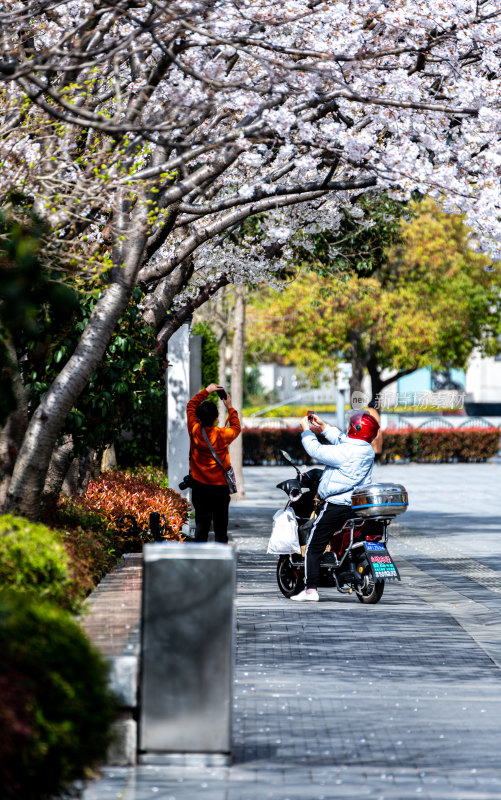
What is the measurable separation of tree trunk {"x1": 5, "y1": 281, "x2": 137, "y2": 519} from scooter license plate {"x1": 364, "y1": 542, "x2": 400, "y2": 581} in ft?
11.2

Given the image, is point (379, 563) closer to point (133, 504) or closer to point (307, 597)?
point (307, 597)

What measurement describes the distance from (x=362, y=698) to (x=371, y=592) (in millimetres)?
3605

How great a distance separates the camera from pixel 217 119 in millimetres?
10438

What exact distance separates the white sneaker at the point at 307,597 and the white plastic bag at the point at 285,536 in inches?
14.6

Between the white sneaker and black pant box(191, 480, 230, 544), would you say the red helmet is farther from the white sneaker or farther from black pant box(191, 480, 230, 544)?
black pant box(191, 480, 230, 544)

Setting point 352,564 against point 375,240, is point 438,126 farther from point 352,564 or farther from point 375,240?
point 375,240

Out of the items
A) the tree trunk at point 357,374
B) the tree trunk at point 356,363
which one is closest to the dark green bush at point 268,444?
the tree trunk at point 356,363

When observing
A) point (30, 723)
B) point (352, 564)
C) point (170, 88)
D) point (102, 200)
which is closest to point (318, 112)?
point (170, 88)

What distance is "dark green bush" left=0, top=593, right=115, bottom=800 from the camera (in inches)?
166

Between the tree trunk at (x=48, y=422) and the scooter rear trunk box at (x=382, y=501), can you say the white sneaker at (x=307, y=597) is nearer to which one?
the scooter rear trunk box at (x=382, y=501)

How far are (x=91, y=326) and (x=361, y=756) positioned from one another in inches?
138

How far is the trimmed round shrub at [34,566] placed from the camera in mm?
6066

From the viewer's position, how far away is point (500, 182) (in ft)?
36.2

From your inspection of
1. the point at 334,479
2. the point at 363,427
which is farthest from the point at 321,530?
the point at 363,427
